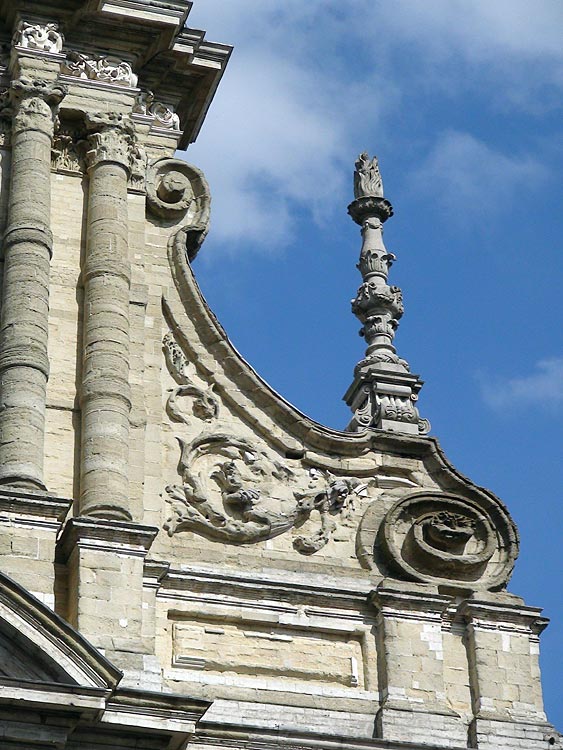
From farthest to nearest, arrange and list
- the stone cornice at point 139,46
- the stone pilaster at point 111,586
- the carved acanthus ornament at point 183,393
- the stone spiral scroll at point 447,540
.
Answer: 1. the stone cornice at point 139,46
2. the carved acanthus ornament at point 183,393
3. the stone spiral scroll at point 447,540
4. the stone pilaster at point 111,586

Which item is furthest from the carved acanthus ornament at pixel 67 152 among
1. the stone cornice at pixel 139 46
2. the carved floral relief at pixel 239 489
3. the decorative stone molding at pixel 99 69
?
the carved floral relief at pixel 239 489

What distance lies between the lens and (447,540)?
1636 centimetres

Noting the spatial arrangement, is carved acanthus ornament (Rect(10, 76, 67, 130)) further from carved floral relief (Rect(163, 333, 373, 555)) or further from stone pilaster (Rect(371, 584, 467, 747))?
stone pilaster (Rect(371, 584, 467, 747))

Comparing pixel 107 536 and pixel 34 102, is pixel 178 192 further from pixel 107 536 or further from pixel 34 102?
pixel 107 536

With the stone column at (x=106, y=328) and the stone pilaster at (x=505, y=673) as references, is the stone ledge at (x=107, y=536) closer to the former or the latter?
the stone column at (x=106, y=328)

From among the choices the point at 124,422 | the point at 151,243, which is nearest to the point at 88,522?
the point at 124,422

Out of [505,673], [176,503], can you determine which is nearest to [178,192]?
[176,503]

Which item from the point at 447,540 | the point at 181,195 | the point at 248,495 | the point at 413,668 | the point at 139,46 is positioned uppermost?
the point at 139,46

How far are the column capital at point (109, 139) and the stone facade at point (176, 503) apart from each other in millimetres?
25

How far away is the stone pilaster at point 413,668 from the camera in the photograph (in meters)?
15.2

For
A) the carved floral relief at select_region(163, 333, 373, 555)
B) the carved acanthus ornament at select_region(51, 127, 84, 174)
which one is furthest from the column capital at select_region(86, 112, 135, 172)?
the carved floral relief at select_region(163, 333, 373, 555)

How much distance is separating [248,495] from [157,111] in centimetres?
412

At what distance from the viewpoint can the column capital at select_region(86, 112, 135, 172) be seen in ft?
57.3

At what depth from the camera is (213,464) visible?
16438 mm
